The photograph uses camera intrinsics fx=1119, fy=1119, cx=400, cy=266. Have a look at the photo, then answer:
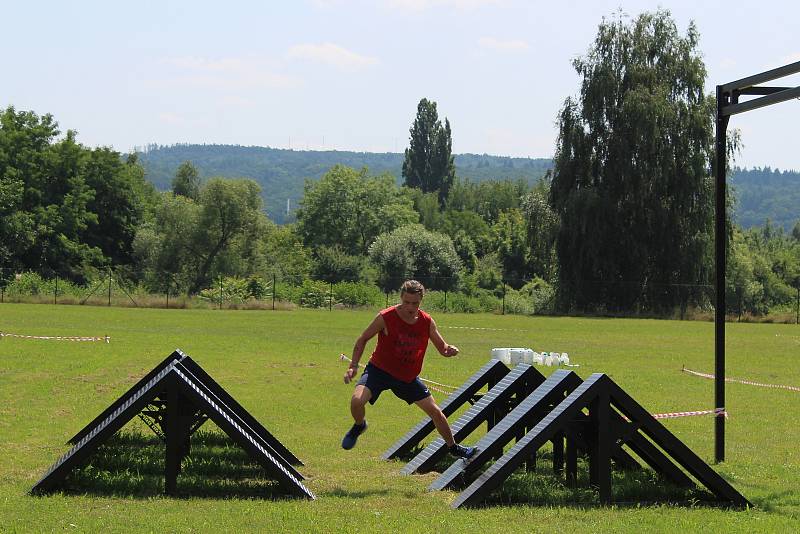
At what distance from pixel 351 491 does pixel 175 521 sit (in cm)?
205

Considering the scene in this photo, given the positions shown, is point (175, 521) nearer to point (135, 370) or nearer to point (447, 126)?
point (135, 370)

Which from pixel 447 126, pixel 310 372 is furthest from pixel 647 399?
pixel 447 126

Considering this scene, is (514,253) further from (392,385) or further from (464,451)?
(464,451)

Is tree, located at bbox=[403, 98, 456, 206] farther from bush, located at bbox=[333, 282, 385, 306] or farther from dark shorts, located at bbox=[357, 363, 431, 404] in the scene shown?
dark shorts, located at bbox=[357, 363, 431, 404]

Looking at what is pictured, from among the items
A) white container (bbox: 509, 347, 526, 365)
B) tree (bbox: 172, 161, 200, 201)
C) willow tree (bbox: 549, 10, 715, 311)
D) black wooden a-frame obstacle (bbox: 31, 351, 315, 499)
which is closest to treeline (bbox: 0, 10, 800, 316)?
willow tree (bbox: 549, 10, 715, 311)

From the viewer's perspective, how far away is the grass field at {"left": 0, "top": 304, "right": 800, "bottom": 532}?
27.8 ft

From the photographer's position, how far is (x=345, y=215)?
12588 centimetres

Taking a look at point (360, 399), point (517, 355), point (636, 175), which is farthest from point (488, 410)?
point (636, 175)

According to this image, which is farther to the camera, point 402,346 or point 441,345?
point 441,345

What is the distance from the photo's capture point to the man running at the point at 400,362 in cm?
984

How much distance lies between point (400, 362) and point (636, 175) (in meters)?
53.0

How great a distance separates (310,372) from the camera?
23.3 meters

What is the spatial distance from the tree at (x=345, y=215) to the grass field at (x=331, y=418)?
8275cm

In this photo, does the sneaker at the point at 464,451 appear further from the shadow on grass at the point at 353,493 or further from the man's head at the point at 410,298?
the man's head at the point at 410,298
